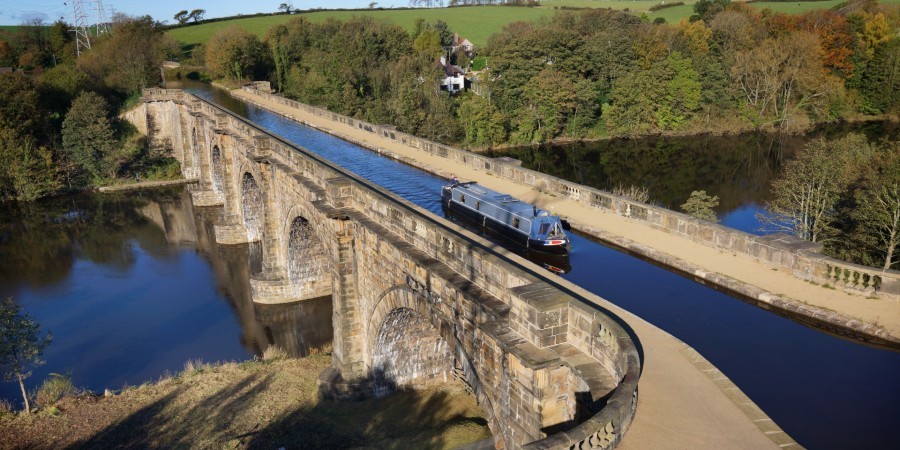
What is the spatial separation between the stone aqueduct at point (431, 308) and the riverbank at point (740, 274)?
3564mm

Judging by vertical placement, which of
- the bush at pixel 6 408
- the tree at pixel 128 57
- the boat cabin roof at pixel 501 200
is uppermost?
the tree at pixel 128 57

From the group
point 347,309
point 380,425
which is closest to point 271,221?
point 347,309

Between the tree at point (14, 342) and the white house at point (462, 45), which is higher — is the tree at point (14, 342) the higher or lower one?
the lower one

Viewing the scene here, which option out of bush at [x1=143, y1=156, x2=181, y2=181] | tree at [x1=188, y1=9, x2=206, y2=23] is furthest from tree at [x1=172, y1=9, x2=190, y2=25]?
bush at [x1=143, y1=156, x2=181, y2=181]

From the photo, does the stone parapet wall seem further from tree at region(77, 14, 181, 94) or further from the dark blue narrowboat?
tree at region(77, 14, 181, 94)

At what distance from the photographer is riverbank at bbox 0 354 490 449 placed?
56.5ft

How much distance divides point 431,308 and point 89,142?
4829 centimetres

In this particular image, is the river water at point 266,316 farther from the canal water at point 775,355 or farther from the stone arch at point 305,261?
the stone arch at point 305,261

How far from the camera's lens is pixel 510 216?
1819 centimetres

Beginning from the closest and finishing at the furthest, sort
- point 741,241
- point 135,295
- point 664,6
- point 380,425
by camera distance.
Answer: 1. point 741,241
2. point 380,425
3. point 135,295
4. point 664,6

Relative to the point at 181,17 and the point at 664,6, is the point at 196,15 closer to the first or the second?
the point at 181,17

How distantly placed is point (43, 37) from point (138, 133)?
45862 mm

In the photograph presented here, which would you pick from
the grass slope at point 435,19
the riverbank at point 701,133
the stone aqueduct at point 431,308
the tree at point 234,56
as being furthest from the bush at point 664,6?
the stone aqueduct at point 431,308

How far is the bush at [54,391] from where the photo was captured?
1966 cm
